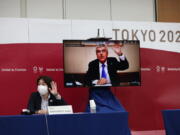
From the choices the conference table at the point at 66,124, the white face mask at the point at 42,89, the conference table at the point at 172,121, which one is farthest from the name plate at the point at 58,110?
the conference table at the point at 172,121

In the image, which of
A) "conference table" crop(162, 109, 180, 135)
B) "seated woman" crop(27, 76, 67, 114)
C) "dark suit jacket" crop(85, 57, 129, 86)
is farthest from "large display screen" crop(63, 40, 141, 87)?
"conference table" crop(162, 109, 180, 135)

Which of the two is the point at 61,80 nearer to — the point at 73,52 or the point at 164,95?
the point at 73,52

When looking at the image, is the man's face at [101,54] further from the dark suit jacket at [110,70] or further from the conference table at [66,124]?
the conference table at [66,124]

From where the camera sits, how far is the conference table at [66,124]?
3482 millimetres

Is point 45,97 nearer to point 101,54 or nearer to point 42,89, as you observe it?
point 42,89

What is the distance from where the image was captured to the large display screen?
5.27 m

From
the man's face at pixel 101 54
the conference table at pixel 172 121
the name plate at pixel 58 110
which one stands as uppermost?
the man's face at pixel 101 54

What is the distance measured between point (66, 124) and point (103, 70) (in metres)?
1.92

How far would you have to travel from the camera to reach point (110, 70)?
5387 mm

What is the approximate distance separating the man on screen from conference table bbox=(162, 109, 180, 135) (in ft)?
4.49

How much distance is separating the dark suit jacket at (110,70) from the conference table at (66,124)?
5.34 ft

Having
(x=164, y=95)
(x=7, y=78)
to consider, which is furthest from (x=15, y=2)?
(x=164, y=95)

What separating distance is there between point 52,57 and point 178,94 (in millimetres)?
2210

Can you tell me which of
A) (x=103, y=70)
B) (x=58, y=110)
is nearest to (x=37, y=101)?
(x=58, y=110)
